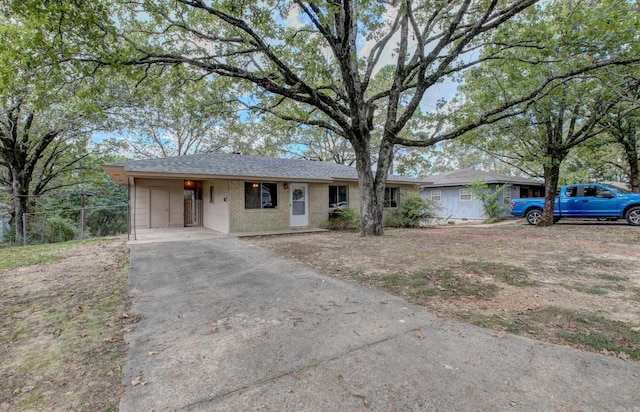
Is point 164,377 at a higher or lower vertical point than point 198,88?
lower

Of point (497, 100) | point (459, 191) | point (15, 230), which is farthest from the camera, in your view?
point (459, 191)

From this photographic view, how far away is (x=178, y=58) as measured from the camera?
24.6ft

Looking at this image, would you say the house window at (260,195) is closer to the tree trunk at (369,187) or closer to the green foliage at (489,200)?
the tree trunk at (369,187)

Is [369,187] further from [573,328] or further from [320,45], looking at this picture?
[573,328]

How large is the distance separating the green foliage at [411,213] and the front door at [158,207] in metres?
10.9

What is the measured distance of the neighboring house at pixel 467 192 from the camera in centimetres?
1855

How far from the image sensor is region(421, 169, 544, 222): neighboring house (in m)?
18.5

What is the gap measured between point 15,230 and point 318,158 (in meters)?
20.2

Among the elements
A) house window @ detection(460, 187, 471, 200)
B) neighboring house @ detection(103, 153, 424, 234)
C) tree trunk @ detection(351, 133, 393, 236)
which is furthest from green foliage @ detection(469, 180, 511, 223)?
tree trunk @ detection(351, 133, 393, 236)

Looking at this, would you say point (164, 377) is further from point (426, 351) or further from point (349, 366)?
point (426, 351)

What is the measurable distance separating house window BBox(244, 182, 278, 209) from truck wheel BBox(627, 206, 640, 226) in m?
14.6

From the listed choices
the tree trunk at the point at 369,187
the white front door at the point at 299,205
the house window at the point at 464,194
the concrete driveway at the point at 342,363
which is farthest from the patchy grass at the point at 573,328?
the house window at the point at 464,194

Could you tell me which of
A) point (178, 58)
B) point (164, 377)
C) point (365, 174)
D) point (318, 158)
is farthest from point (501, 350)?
point (318, 158)

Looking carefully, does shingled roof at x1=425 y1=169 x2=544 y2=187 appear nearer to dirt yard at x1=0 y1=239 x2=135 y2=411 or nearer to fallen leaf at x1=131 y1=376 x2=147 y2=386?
dirt yard at x1=0 y1=239 x2=135 y2=411
